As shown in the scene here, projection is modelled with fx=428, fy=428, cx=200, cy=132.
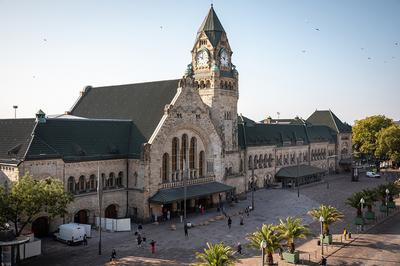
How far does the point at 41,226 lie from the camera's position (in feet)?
158

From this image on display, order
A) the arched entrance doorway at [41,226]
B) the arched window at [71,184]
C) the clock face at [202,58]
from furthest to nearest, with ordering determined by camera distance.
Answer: the clock face at [202,58]
the arched window at [71,184]
the arched entrance doorway at [41,226]

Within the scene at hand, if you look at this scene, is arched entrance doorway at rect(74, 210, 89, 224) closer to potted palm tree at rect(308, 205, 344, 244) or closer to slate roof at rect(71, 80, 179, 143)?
slate roof at rect(71, 80, 179, 143)

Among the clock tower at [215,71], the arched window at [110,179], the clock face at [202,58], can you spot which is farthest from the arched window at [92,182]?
the clock face at [202,58]

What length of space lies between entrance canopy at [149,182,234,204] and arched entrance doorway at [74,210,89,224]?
8319 mm

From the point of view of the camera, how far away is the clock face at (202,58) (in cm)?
7225

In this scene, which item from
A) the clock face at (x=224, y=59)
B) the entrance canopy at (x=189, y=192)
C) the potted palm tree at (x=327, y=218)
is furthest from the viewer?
the clock face at (x=224, y=59)

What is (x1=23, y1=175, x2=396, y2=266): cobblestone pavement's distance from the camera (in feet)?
132

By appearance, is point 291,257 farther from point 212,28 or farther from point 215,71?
point 212,28

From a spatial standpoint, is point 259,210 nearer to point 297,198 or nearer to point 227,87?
point 297,198

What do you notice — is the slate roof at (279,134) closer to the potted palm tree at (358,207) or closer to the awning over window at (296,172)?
the awning over window at (296,172)

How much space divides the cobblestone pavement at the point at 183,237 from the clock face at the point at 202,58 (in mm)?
24539

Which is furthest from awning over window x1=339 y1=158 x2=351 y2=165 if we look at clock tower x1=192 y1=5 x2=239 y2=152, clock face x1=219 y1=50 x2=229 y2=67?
clock face x1=219 y1=50 x2=229 y2=67

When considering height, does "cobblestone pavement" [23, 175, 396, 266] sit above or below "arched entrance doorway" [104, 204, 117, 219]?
below

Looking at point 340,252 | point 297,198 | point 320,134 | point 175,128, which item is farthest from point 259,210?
point 320,134
